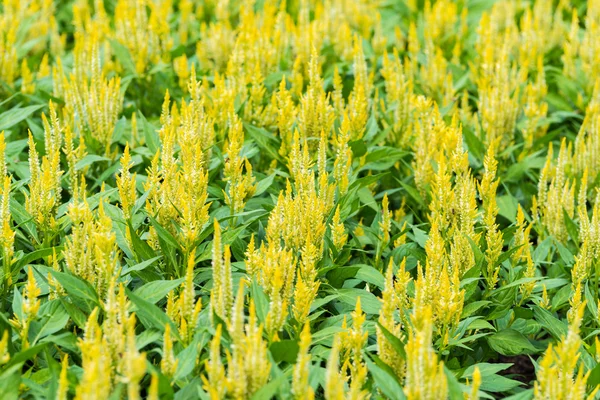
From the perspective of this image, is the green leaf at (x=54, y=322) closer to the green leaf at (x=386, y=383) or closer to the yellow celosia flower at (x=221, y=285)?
the yellow celosia flower at (x=221, y=285)

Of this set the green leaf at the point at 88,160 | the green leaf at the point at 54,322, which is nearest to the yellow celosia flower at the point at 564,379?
the green leaf at the point at 54,322

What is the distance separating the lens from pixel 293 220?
12.6ft

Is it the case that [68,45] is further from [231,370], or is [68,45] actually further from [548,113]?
[231,370]

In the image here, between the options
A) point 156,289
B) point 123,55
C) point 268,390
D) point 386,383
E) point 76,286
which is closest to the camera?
point 268,390

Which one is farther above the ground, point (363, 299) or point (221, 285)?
point (221, 285)

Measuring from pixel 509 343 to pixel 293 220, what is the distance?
4.11ft

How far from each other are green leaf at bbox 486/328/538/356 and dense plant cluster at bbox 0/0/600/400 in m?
0.02

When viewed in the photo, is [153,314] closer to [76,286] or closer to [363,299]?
[76,286]

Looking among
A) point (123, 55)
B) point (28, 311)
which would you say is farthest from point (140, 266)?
point (123, 55)

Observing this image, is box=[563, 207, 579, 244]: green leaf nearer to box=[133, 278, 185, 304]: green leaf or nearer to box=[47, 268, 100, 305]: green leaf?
box=[133, 278, 185, 304]: green leaf

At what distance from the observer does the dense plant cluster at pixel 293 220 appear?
3.22 metres

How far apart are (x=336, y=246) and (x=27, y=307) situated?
1.52 m

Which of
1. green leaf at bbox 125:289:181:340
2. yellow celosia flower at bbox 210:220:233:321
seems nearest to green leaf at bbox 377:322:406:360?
yellow celosia flower at bbox 210:220:233:321

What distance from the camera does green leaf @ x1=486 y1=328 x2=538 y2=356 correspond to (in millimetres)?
3969
